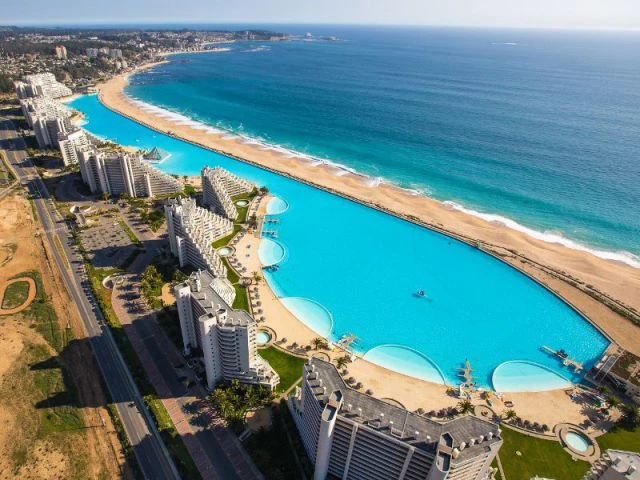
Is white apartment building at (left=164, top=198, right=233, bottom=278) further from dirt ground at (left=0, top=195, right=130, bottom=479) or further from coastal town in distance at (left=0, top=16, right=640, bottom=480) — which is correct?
dirt ground at (left=0, top=195, right=130, bottom=479)

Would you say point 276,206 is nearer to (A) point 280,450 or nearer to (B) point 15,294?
(B) point 15,294

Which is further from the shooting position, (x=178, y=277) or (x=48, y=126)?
(x=48, y=126)

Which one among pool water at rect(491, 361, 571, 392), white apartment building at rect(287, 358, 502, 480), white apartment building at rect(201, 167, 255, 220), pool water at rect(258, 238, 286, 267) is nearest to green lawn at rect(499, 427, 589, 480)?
white apartment building at rect(287, 358, 502, 480)

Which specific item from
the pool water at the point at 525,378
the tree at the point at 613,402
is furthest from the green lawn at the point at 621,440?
the pool water at the point at 525,378

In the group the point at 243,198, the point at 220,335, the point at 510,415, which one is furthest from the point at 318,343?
the point at 243,198

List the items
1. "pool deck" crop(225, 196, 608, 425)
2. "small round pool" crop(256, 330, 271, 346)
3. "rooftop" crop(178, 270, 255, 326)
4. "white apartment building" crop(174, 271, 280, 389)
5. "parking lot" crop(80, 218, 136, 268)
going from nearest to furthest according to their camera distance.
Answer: "white apartment building" crop(174, 271, 280, 389) < "rooftop" crop(178, 270, 255, 326) < "pool deck" crop(225, 196, 608, 425) < "small round pool" crop(256, 330, 271, 346) < "parking lot" crop(80, 218, 136, 268)

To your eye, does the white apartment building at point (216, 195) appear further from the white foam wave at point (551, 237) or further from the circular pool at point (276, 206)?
the white foam wave at point (551, 237)

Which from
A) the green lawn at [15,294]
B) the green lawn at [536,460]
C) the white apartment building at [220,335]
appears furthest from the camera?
the green lawn at [15,294]
